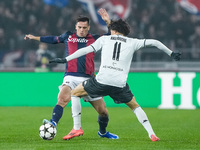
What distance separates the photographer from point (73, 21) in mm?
20906

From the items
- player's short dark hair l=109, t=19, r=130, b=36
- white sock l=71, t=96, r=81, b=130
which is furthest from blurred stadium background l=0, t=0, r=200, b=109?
player's short dark hair l=109, t=19, r=130, b=36

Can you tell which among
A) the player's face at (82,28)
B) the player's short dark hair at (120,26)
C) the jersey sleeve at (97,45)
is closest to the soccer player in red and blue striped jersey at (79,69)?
the player's face at (82,28)

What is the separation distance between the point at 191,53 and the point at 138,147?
11182mm

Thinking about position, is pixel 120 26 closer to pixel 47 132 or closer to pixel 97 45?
pixel 97 45

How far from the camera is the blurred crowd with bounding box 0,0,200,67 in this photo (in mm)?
19328

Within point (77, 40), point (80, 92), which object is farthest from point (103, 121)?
point (77, 40)

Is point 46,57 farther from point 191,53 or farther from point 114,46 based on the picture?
point 114,46

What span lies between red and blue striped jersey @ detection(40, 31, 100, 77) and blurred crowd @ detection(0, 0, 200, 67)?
1035cm

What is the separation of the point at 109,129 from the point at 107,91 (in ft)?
8.64

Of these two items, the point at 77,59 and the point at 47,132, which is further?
the point at 77,59

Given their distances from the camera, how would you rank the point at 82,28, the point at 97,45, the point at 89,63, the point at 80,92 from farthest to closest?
the point at 89,63 → the point at 82,28 → the point at 80,92 → the point at 97,45

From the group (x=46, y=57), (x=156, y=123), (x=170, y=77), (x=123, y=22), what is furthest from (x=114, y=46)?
(x=46, y=57)

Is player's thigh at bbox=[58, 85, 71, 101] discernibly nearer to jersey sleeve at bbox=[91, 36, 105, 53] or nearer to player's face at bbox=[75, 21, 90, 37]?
player's face at bbox=[75, 21, 90, 37]

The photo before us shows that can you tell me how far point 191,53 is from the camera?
57.3 ft
